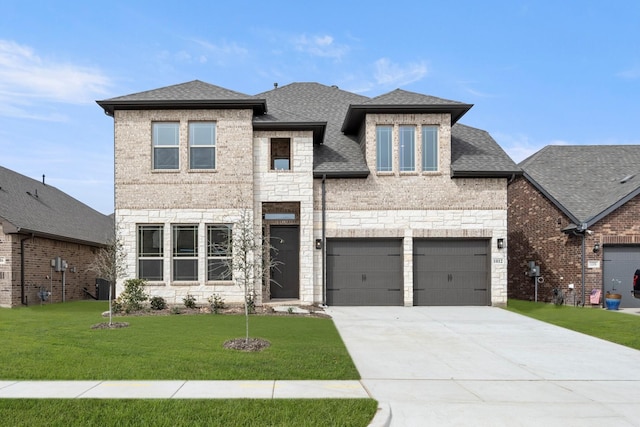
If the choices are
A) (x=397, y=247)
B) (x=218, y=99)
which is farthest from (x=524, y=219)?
(x=218, y=99)

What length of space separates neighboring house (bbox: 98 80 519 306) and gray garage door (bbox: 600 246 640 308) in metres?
4.49

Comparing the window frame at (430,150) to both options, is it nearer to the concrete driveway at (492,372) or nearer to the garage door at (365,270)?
the garage door at (365,270)

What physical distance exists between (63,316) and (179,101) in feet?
26.5

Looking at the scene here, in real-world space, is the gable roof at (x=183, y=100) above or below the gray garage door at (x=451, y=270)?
above

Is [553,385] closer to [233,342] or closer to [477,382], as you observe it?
[477,382]

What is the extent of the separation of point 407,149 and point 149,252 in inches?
402

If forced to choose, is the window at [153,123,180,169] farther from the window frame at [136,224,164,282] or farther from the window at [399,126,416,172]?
the window at [399,126,416,172]

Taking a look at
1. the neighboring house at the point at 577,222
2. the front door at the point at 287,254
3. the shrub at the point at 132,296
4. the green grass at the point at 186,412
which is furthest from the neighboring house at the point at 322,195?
the green grass at the point at 186,412

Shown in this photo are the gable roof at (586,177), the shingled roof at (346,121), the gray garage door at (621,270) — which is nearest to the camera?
the shingled roof at (346,121)

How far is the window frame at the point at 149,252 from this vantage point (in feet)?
55.2

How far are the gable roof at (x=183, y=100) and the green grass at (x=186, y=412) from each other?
12227mm

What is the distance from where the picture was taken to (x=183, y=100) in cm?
1650

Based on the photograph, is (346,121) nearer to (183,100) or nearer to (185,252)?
(183,100)

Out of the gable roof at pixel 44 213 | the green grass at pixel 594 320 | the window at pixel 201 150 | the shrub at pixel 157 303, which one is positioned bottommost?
the green grass at pixel 594 320
